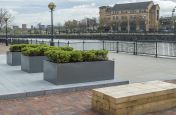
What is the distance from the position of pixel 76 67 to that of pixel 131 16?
12193 cm

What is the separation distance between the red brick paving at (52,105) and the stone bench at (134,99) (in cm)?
18

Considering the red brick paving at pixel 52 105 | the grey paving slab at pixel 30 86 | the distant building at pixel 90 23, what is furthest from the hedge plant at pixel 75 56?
the distant building at pixel 90 23

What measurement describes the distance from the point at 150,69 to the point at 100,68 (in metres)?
4.02

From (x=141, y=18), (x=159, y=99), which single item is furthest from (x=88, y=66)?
(x=141, y=18)

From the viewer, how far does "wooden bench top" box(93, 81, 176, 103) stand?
5.42 metres

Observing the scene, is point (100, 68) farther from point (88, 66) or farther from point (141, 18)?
point (141, 18)

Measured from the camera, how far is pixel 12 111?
19.6 ft

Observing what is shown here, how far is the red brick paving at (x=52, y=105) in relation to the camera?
19.3ft

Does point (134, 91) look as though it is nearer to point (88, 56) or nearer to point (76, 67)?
point (76, 67)

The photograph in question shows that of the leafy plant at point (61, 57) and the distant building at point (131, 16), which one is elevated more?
the distant building at point (131, 16)

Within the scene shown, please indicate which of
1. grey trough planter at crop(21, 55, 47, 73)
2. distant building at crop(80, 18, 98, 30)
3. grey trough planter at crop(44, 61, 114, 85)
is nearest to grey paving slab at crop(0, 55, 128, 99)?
grey trough planter at crop(44, 61, 114, 85)

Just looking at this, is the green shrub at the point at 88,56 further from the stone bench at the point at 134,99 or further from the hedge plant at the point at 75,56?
the stone bench at the point at 134,99

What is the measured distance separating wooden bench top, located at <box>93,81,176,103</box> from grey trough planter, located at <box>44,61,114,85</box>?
2258 mm

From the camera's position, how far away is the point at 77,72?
823 centimetres
